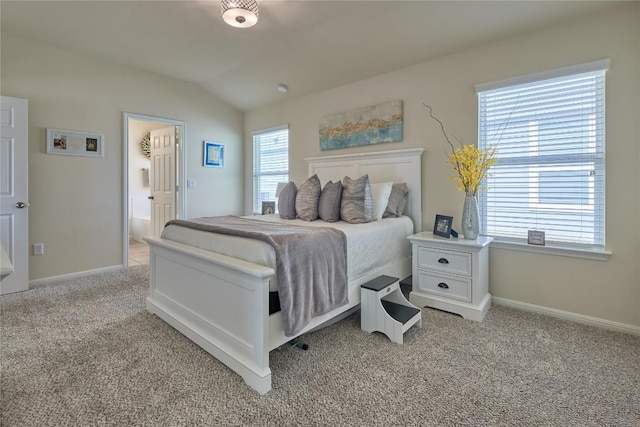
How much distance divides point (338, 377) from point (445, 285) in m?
1.35

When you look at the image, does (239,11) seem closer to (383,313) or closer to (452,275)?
(383,313)

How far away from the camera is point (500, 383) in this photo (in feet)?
5.55

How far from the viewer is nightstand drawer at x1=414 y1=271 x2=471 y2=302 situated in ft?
8.37

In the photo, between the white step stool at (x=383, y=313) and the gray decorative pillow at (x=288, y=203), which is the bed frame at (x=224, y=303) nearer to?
the white step stool at (x=383, y=313)

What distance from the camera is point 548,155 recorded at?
2.55 m

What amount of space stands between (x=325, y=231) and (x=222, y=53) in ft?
8.90

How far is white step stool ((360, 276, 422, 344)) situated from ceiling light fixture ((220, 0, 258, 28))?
7.44ft

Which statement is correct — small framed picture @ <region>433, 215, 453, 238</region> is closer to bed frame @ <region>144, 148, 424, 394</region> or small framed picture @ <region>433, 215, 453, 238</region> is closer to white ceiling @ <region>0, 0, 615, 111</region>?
bed frame @ <region>144, 148, 424, 394</region>

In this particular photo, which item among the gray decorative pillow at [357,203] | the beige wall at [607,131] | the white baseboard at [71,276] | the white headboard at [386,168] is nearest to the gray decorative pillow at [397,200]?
the white headboard at [386,168]

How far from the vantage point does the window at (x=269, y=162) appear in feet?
15.3

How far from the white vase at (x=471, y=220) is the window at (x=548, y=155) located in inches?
14.2

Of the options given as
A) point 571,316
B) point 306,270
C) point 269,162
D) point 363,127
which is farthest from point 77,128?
point 571,316

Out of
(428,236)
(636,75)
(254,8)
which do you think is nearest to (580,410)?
(428,236)

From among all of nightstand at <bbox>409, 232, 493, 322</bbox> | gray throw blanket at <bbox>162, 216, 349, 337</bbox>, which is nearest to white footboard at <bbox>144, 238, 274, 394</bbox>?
gray throw blanket at <bbox>162, 216, 349, 337</bbox>
